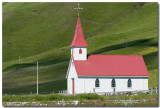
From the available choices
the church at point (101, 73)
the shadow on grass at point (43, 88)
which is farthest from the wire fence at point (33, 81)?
the church at point (101, 73)

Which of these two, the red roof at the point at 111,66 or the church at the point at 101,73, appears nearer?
the church at the point at 101,73

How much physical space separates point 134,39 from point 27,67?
5183 cm

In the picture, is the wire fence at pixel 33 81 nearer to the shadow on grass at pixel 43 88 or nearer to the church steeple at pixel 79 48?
the shadow on grass at pixel 43 88

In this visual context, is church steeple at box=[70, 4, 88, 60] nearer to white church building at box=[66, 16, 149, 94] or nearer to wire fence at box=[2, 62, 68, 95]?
white church building at box=[66, 16, 149, 94]

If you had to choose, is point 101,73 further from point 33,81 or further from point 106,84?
point 33,81

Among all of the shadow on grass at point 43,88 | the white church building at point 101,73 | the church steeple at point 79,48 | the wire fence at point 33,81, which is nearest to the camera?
the white church building at point 101,73

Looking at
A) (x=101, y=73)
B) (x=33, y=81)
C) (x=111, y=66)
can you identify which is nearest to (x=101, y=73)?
(x=101, y=73)

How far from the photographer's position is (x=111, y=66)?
81.9 meters

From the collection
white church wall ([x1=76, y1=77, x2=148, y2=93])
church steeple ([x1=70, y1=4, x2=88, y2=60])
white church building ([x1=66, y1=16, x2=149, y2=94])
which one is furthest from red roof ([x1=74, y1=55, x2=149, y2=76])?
church steeple ([x1=70, y1=4, x2=88, y2=60])

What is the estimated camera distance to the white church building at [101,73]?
80.1 m

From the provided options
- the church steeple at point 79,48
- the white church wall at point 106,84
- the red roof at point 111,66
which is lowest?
the white church wall at point 106,84

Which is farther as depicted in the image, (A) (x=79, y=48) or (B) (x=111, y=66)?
(A) (x=79, y=48)

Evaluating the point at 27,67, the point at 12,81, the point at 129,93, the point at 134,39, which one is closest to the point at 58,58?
the point at 27,67

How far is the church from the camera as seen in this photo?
8012cm
